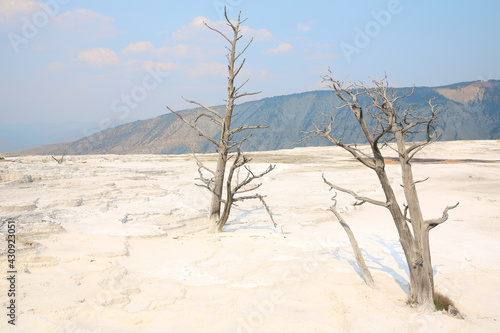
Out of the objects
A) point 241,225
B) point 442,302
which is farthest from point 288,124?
point 442,302

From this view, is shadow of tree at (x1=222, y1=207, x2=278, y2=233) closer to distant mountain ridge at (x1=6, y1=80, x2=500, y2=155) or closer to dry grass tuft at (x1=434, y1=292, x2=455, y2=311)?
dry grass tuft at (x1=434, y1=292, x2=455, y2=311)

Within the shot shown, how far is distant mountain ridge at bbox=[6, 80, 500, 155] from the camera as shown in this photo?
3196 inches

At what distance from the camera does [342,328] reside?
11.2ft

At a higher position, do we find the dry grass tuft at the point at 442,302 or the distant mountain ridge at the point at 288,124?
the distant mountain ridge at the point at 288,124

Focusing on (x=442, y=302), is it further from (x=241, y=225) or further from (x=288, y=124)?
(x=288, y=124)

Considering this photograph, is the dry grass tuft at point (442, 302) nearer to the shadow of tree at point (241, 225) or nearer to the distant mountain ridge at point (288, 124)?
the shadow of tree at point (241, 225)

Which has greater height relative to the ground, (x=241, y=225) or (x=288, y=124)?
(x=288, y=124)

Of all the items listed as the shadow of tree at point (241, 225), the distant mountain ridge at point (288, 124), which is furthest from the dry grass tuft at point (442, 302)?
the distant mountain ridge at point (288, 124)

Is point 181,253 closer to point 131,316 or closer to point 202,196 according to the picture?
point 131,316

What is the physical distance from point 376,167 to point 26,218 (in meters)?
7.75

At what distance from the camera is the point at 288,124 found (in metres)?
102

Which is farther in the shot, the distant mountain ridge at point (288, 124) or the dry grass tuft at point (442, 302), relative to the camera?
the distant mountain ridge at point (288, 124)

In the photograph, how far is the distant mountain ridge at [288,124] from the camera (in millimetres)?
81188

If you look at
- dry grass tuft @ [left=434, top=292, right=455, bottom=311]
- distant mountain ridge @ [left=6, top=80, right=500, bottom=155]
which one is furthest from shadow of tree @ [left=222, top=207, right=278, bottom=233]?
distant mountain ridge @ [left=6, top=80, right=500, bottom=155]
